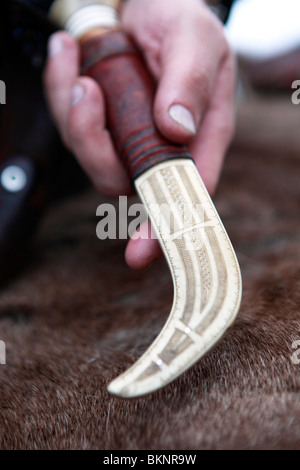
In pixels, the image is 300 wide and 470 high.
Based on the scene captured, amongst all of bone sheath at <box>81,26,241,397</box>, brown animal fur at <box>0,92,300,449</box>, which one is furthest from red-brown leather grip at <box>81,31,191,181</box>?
brown animal fur at <box>0,92,300,449</box>

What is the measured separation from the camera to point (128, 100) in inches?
21.1

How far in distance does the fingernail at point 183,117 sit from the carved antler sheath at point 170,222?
27mm

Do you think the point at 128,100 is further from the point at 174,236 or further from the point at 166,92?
the point at 174,236

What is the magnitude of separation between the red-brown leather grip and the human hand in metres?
0.02

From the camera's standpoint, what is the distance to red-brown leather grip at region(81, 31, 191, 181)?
1.59 ft

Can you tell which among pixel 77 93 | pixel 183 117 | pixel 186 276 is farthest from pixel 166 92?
pixel 186 276

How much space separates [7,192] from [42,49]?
0.31 metres

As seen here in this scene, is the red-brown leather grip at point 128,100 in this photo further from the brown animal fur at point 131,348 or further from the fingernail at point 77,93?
the brown animal fur at point 131,348

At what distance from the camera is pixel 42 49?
83cm

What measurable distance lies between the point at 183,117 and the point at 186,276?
21 cm

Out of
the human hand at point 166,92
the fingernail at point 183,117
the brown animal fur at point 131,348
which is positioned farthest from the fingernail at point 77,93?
the brown animal fur at point 131,348
